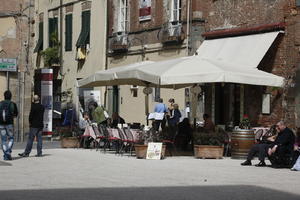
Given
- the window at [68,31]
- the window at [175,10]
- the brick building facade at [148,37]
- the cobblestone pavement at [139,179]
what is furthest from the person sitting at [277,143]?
the window at [68,31]

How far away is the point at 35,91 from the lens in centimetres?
3278

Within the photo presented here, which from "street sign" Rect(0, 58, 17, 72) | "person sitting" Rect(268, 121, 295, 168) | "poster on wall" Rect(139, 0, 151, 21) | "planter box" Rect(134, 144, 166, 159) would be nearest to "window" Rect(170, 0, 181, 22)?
"poster on wall" Rect(139, 0, 151, 21)

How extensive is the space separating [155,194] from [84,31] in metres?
26.9

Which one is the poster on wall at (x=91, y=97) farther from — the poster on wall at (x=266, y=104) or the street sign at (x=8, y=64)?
the poster on wall at (x=266, y=104)

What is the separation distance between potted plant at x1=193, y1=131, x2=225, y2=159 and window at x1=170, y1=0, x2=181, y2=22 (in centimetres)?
1084

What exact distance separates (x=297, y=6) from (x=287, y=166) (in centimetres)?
737

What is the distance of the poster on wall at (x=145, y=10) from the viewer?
33516 millimetres

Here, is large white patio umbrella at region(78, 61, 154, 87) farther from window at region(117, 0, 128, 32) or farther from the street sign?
window at region(117, 0, 128, 32)

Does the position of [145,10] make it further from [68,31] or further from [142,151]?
[142,151]

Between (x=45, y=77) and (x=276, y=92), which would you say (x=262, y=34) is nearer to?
(x=276, y=92)

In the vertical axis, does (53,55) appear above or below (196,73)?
above

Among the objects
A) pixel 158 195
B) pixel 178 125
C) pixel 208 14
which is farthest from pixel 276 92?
pixel 158 195

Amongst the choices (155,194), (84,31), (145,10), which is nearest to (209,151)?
(155,194)

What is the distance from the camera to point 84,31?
38844 millimetres
